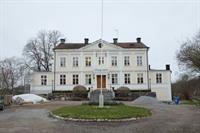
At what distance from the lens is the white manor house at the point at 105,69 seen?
42469 millimetres

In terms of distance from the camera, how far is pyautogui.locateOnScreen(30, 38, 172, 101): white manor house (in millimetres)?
42469

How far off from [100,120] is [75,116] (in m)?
1.68

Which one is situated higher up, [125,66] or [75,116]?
[125,66]

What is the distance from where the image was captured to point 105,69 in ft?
138

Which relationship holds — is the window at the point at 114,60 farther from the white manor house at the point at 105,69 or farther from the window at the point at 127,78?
the window at the point at 127,78

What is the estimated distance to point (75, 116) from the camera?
49.2 ft

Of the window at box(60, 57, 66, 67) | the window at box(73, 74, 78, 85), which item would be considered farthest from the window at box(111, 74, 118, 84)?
the window at box(60, 57, 66, 67)

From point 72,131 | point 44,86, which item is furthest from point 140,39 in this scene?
point 72,131

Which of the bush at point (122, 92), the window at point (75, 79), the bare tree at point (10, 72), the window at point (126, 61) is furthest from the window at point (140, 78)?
the bare tree at point (10, 72)

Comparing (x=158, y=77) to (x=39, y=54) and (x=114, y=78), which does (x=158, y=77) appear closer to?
(x=114, y=78)

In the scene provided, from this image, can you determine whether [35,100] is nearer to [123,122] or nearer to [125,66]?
[125,66]

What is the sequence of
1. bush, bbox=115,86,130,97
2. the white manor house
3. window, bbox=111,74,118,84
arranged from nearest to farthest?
bush, bbox=115,86,130,97 → the white manor house → window, bbox=111,74,118,84

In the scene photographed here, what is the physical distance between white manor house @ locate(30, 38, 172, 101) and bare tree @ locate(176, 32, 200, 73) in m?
6.43

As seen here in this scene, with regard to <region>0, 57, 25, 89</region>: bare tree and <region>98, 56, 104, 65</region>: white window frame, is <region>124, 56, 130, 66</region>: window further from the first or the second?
<region>0, 57, 25, 89</region>: bare tree
